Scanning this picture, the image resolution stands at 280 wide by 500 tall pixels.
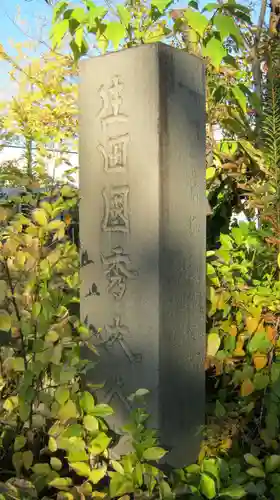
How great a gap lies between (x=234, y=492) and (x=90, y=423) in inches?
17.9

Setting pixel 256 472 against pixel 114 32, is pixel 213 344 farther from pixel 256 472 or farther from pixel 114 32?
pixel 114 32

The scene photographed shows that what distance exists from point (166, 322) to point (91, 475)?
525 millimetres

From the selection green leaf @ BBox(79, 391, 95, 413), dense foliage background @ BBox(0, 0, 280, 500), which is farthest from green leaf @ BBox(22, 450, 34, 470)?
green leaf @ BBox(79, 391, 95, 413)

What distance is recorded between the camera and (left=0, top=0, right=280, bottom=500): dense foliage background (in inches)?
64.8

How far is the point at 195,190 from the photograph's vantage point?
1.97 metres

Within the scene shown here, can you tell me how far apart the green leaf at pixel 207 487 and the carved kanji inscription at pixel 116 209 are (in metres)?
0.81

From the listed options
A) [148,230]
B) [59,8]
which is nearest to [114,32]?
[59,8]

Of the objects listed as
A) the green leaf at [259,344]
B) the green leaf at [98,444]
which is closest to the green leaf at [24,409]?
the green leaf at [98,444]

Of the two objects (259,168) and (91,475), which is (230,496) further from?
(259,168)

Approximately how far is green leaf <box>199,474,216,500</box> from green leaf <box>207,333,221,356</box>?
0.55m

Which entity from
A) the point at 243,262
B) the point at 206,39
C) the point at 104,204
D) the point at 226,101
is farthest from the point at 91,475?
the point at 226,101

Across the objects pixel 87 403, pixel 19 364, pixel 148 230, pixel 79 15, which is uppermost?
pixel 79 15

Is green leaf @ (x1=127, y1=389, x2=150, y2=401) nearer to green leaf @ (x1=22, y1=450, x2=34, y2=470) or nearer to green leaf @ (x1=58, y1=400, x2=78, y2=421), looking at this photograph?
green leaf @ (x1=58, y1=400, x2=78, y2=421)

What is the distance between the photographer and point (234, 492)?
1.58 m
